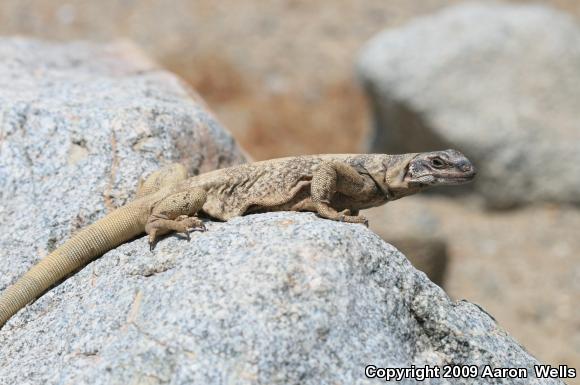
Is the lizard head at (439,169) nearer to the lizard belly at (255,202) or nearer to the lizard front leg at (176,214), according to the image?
the lizard belly at (255,202)

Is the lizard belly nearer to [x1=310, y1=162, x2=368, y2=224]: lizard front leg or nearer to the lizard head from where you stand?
[x1=310, y1=162, x2=368, y2=224]: lizard front leg

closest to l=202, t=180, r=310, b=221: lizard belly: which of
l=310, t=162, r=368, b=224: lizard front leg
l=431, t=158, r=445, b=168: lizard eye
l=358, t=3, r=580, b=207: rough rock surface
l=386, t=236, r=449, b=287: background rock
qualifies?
l=310, t=162, r=368, b=224: lizard front leg

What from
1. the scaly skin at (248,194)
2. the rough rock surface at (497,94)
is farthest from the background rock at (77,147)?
the rough rock surface at (497,94)

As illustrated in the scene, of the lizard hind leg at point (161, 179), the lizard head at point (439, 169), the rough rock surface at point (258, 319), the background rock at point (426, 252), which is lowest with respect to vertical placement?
the rough rock surface at point (258, 319)

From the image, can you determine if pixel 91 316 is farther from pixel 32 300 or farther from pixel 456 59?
pixel 456 59

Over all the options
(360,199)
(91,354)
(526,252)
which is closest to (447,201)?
(526,252)

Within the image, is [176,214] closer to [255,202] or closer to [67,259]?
[255,202]
